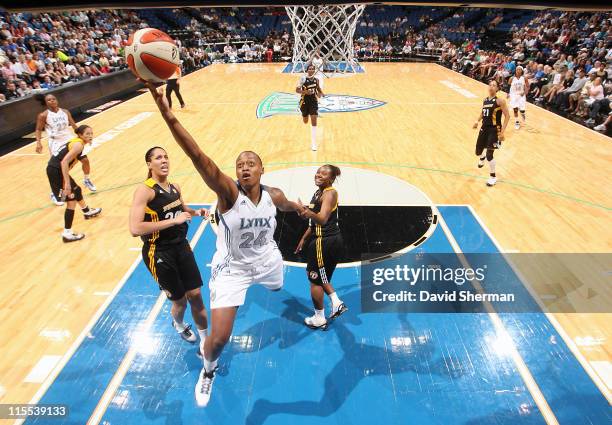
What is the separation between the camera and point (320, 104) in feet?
47.3

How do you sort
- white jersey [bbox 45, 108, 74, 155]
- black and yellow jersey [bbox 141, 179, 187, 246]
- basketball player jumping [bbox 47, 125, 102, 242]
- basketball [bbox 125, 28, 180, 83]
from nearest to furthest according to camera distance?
1. basketball [bbox 125, 28, 180, 83]
2. black and yellow jersey [bbox 141, 179, 187, 246]
3. basketball player jumping [bbox 47, 125, 102, 242]
4. white jersey [bbox 45, 108, 74, 155]

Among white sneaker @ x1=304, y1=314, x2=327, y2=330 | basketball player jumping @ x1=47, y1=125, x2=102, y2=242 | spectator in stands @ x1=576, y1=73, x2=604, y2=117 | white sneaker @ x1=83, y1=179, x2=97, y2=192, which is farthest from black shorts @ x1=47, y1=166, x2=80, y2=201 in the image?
spectator in stands @ x1=576, y1=73, x2=604, y2=117

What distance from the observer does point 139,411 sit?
11.3 feet

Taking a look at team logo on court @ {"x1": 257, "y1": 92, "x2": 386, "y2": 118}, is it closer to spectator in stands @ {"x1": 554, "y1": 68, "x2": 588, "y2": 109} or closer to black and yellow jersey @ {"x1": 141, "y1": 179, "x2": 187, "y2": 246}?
spectator in stands @ {"x1": 554, "y1": 68, "x2": 588, "y2": 109}

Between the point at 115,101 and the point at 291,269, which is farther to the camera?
the point at 115,101

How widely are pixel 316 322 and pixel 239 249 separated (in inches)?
61.4

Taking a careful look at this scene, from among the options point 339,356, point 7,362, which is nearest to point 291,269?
point 339,356

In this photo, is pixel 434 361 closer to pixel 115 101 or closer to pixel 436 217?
pixel 436 217

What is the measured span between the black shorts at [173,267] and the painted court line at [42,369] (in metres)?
1.43

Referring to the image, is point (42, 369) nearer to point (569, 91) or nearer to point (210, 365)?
point (210, 365)

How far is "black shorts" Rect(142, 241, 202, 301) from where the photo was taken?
139 inches

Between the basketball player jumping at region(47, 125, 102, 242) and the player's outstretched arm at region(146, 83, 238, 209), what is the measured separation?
12.9 ft

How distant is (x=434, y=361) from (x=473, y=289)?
1373 mm

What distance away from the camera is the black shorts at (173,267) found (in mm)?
3535
